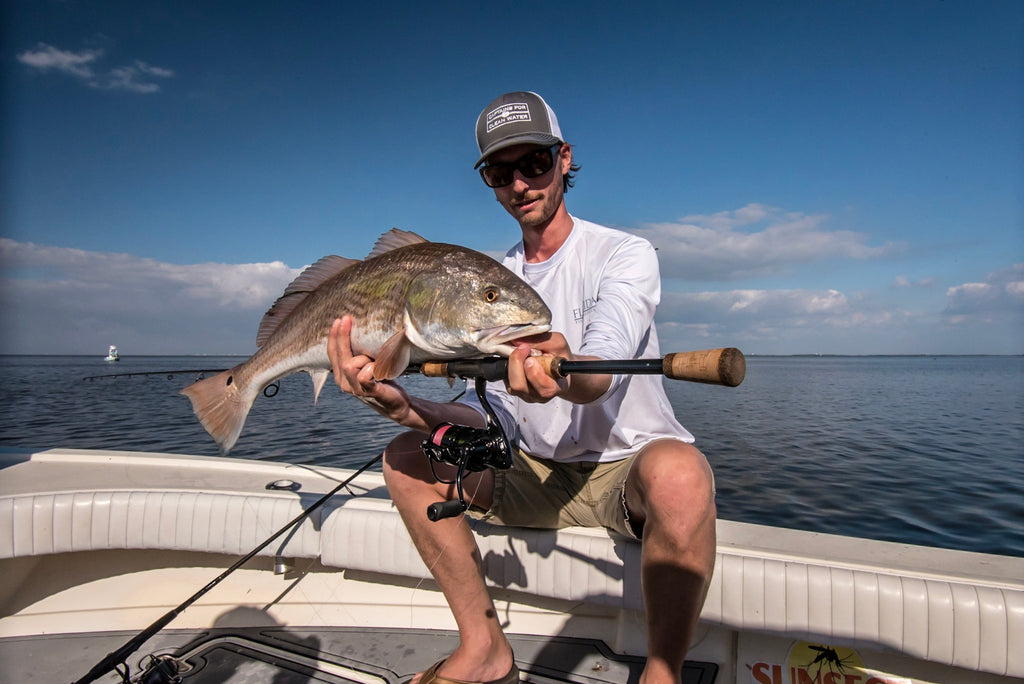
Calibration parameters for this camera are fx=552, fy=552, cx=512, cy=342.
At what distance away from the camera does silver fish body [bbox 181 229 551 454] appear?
227 cm

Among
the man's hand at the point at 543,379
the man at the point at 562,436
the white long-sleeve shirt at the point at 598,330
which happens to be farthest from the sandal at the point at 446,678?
the man's hand at the point at 543,379

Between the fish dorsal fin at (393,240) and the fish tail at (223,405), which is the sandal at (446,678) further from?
the fish dorsal fin at (393,240)

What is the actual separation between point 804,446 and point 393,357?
12468 millimetres

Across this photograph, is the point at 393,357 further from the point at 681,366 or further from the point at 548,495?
the point at 681,366

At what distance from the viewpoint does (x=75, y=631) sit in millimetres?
3172

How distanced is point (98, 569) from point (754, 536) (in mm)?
4006

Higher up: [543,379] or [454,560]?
[543,379]

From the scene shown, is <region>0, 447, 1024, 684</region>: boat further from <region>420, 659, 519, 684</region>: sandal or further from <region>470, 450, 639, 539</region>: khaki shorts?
<region>420, 659, 519, 684</region>: sandal

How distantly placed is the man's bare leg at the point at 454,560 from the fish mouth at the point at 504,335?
28.4 inches

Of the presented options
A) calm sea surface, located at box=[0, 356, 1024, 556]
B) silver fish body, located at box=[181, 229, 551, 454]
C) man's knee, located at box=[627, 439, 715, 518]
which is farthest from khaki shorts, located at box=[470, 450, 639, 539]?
calm sea surface, located at box=[0, 356, 1024, 556]

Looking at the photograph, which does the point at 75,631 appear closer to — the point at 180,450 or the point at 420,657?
the point at 420,657

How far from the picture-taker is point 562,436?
2705 mm

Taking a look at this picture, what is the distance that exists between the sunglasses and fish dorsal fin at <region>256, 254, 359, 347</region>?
948 millimetres

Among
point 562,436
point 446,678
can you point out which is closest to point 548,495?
point 562,436
